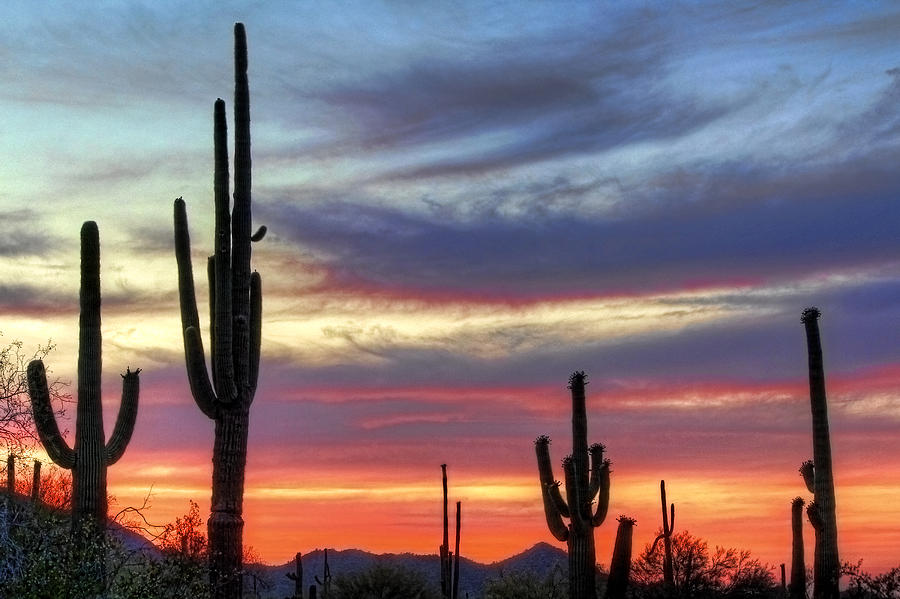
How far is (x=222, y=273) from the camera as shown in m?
20.3

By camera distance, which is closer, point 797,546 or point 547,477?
point 547,477

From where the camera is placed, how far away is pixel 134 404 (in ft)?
81.0

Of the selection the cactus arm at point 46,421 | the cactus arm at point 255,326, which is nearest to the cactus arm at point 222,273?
the cactus arm at point 255,326

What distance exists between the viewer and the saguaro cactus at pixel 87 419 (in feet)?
72.6

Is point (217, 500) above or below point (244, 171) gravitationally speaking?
below

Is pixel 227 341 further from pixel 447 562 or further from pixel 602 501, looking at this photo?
pixel 447 562

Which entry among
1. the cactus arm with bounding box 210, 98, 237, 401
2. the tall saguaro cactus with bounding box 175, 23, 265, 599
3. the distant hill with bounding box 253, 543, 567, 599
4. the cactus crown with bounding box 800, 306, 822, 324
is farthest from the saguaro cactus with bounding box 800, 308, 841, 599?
the distant hill with bounding box 253, 543, 567, 599

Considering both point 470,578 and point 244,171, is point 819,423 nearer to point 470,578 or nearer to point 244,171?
point 244,171

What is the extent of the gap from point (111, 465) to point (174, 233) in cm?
517

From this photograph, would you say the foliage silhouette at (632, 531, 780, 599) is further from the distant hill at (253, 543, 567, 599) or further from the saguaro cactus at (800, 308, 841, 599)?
the distant hill at (253, 543, 567, 599)

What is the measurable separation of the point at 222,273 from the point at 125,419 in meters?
5.56

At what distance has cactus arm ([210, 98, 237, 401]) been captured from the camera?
1981 centimetres

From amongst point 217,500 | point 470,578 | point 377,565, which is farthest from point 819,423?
point 470,578

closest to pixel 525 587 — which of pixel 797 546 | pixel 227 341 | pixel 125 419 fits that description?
pixel 797 546
